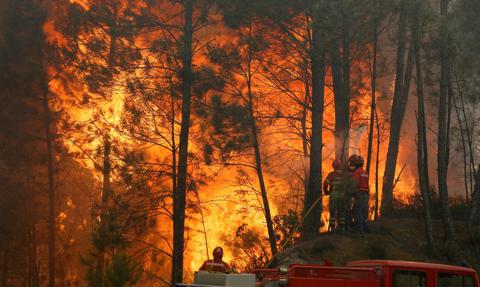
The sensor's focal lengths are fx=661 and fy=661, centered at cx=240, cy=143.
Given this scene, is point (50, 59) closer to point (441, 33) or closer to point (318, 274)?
point (441, 33)

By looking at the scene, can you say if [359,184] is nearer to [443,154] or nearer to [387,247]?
[387,247]

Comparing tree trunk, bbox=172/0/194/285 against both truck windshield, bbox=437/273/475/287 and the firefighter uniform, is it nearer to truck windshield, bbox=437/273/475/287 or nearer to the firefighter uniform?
the firefighter uniform

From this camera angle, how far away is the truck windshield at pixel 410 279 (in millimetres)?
9367

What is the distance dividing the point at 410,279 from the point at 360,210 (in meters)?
6.48

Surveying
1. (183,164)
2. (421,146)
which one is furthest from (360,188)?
(183,164)

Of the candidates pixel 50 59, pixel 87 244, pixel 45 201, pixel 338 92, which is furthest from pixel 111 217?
pixel 87 244

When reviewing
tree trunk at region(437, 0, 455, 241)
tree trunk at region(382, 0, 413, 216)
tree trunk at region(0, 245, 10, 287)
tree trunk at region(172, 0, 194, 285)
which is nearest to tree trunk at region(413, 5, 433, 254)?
tree trunk at region(437, 0, 455, 241)

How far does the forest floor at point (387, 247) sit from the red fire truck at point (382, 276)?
5.20 metres

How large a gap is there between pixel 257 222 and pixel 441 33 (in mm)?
13023

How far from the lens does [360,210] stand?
52.0ft

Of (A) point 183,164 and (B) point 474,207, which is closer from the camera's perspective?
(B) point 474,207

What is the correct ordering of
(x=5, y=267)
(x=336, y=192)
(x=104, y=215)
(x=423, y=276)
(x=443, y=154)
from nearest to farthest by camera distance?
(x=423, y=276) < (x=336, y=192) < (x=443, y=154) < (x=104, y=215) < (x=5, y=267)

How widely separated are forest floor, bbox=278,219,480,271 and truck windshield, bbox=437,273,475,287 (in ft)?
17.6

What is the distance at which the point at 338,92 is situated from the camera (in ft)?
67.8
